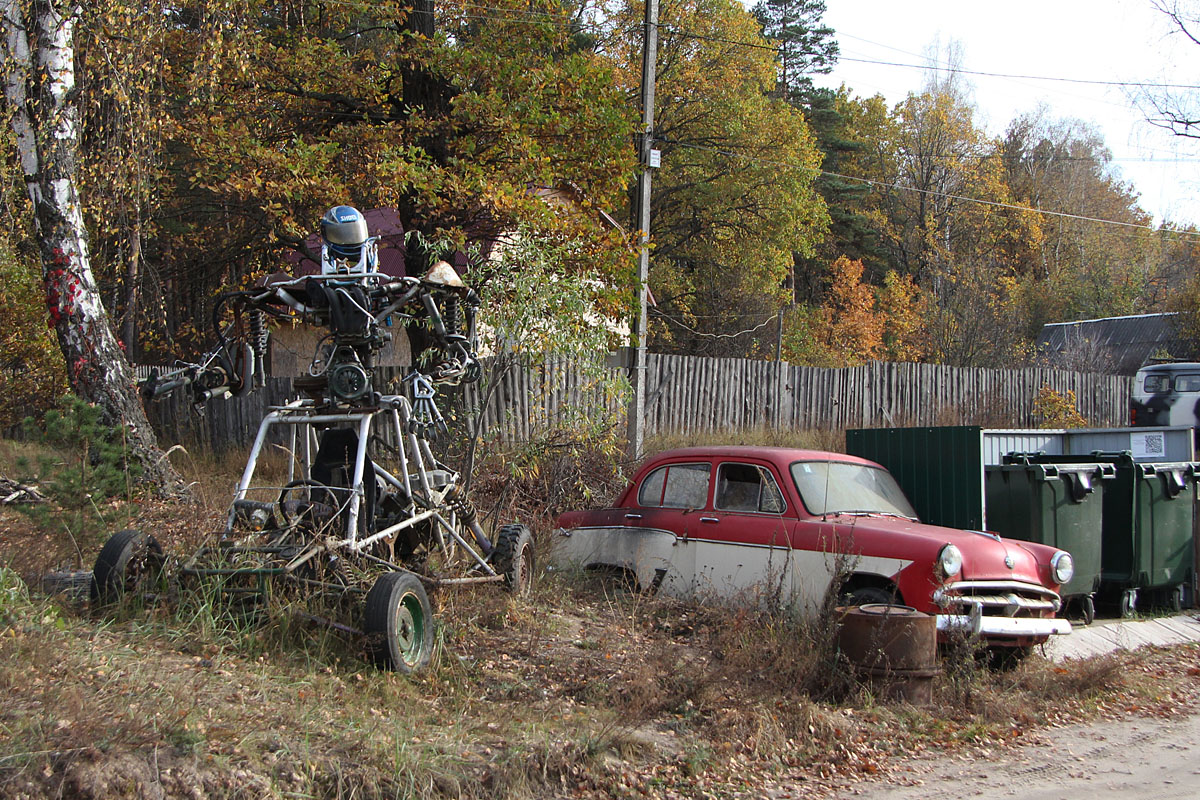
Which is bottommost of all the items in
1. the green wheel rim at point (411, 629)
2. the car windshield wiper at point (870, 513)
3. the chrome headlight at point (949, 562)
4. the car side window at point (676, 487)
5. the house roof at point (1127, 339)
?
the green wheel rim at point (411, 629)

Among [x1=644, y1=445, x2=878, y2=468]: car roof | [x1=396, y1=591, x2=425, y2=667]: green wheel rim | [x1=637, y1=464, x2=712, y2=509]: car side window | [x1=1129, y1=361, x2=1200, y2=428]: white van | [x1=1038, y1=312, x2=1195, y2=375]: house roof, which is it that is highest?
[x1=1038, y1=312, x2=1195, y2=375]: house roof

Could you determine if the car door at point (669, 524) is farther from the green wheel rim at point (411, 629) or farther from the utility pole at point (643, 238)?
the utility pole at point (643, 238)

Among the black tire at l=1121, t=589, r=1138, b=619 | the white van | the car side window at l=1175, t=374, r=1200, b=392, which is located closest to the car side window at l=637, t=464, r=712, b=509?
the black tire at l=1121, t=589, r=1138, b=619

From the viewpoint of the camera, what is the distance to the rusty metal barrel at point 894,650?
20.2 ft

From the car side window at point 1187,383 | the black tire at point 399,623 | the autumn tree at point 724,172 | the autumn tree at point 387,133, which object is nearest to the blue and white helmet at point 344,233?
the black tire at point 399,623

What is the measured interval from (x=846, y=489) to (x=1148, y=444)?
5737 mm

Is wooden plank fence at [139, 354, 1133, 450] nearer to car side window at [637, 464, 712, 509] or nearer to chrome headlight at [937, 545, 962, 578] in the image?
car side window at [637, 464, 712, 509]

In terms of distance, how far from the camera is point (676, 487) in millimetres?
8484

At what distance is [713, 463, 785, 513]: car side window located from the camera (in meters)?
7.79

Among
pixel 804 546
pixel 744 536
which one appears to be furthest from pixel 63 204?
pixel 804 546

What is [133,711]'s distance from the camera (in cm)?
463

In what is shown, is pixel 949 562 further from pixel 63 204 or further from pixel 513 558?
pixel 63 204

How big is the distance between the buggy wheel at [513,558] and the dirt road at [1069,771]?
3.21m

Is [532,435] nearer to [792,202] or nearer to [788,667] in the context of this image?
[788,667]
